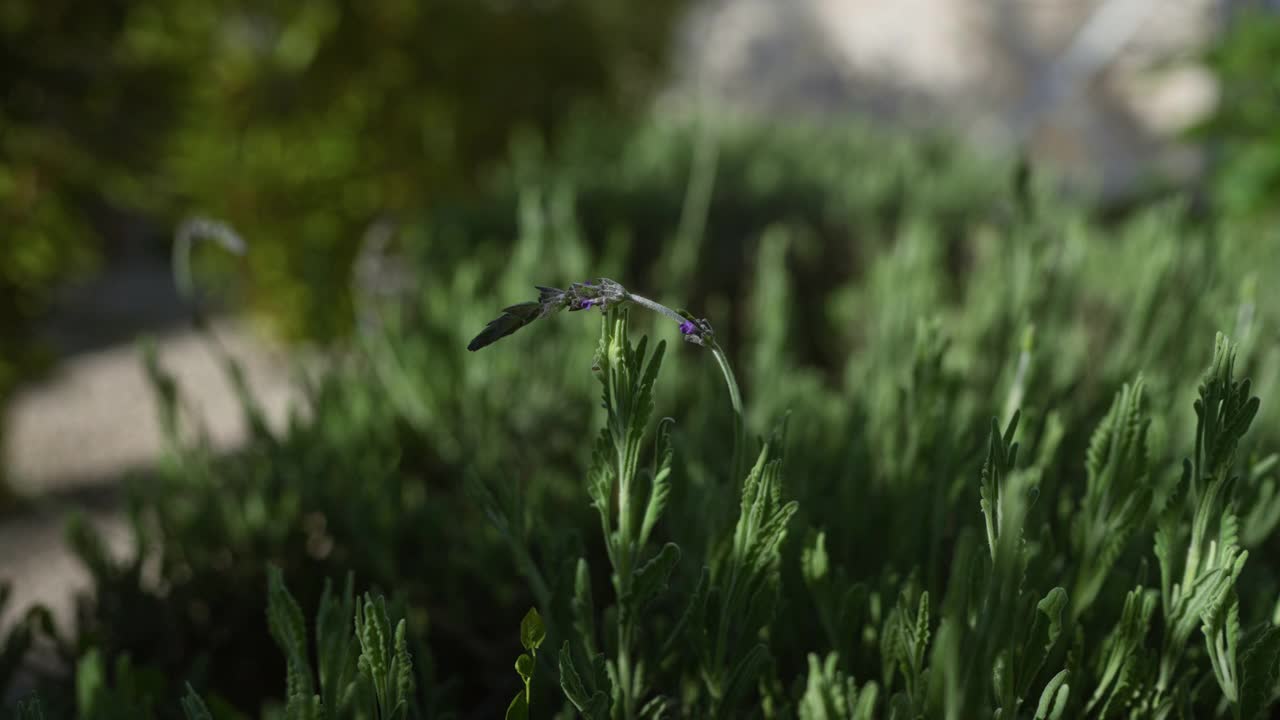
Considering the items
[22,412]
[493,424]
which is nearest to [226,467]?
[493,424]

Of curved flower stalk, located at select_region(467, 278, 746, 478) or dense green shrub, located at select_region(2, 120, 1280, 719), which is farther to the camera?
dense green shrub, located at select_region(2, 120, 1280, 719)

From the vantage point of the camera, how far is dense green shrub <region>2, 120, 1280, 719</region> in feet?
2.94

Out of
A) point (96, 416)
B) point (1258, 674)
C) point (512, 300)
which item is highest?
point (96, 416)

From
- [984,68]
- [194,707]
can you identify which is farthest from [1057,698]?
[984,68]

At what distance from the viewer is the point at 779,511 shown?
0.91 m

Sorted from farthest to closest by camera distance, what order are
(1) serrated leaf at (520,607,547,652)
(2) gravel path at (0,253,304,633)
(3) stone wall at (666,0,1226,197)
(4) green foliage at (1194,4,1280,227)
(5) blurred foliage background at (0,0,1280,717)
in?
(3) stone wall at (666,0,1226,197) < (2) gravel path at (0,253,304,633) < (4) green foliage at (1194,4,1280,227) < (5) blurred foliage background at (0,0,1280,717) < (1) serrated leaf at (520,607,547,652)

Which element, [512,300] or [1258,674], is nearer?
[1258,674]

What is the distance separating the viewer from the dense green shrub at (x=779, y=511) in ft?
2.94

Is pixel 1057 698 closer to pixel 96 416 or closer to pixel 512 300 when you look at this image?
pixel 512 300

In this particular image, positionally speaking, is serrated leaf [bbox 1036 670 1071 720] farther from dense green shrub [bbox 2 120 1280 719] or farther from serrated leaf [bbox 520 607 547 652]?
serrated leaf [bbox 520 607 547 652]

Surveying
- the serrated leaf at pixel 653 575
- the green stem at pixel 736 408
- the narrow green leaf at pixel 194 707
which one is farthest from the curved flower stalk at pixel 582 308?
the narrow green leaf at pixel 194 707

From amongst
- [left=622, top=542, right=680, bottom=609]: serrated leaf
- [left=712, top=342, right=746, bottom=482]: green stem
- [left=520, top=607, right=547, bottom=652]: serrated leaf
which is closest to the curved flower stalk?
[left=712, top=342, right=746, bottom=482]: green stem

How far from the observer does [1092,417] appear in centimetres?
164

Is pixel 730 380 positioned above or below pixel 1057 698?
above
